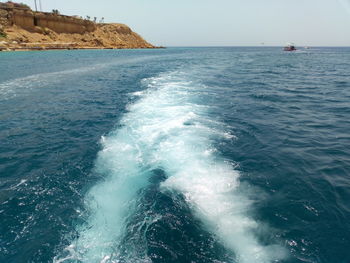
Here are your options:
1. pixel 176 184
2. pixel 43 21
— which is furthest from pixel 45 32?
pixel 176 184

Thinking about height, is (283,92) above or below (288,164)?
above

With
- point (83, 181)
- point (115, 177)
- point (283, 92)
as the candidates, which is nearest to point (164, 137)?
point (115, 177)

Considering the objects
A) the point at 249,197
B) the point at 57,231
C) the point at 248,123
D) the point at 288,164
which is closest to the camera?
the point at 57,231

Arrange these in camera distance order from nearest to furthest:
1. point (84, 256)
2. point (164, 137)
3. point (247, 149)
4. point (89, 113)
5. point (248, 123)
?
1. point (84, 256)
2. point (247, 149)
3. point (164, 137)
4. point (248, 123)
5. point (89, 113)

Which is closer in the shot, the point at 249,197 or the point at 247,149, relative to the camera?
the point at 249,197

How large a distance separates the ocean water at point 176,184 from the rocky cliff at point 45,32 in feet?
271

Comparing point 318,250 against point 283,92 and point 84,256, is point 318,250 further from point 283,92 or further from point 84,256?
point 283,92

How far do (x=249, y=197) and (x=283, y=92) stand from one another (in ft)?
52.5

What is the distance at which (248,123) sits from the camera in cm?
1228

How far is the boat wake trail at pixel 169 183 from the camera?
5.01 m

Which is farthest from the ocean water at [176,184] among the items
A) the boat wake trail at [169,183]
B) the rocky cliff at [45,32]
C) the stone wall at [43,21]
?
the stone wall at [43,21]

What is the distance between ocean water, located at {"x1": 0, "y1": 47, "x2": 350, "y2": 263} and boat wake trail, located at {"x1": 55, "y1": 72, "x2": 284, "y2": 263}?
3 cm

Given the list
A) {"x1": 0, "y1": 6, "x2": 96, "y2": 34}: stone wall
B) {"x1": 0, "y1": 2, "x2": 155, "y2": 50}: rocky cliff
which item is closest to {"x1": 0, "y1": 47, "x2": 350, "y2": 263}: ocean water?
{"x1": 0, "y1": 2, "x2": 155, "y2": 50}: rocky cliff

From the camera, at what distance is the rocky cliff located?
8626 cm
